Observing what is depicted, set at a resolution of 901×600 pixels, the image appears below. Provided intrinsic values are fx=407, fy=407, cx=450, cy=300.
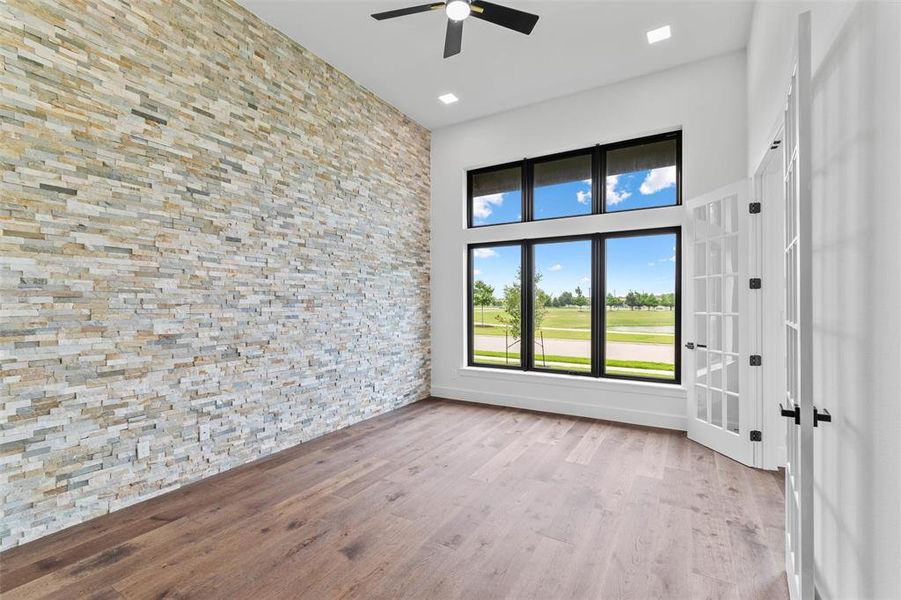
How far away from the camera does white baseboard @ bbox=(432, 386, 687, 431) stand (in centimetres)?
414

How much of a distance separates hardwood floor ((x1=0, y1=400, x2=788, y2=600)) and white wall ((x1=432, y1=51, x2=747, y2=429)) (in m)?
1.05

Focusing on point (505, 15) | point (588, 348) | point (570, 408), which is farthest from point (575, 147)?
point (570, 408)

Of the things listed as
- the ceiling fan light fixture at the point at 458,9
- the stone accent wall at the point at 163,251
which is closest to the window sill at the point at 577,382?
the stone accent wall at the point at 163,251

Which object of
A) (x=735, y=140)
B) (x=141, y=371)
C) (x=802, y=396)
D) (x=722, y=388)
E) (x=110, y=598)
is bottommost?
(x=110, y=598)

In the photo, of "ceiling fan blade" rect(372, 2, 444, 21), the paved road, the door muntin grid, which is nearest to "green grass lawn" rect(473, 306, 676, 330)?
the paved road

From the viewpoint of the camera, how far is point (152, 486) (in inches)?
107

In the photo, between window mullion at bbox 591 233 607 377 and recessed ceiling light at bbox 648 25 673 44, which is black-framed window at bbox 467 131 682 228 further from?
recessed ceiling light at bbox 648 25 673 44

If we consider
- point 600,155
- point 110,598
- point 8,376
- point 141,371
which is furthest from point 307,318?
point 600,155

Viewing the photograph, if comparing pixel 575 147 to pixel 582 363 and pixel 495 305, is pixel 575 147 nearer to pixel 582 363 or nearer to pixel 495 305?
pixel 495 305

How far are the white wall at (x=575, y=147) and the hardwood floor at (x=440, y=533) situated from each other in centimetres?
105

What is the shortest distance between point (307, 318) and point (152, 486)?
1.67 m

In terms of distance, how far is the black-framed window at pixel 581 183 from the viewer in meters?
4.40

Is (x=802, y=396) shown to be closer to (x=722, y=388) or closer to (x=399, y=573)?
(x=399, y=573)

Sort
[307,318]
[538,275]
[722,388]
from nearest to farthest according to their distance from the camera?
[722,388] < [307,318] < [538,275]
